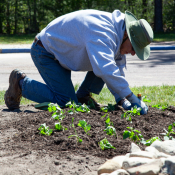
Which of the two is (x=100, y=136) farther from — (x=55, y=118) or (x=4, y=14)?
(x=4, y=14)

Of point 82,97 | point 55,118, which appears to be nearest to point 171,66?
point 82,97

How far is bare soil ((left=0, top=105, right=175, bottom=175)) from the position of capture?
208 centimetres

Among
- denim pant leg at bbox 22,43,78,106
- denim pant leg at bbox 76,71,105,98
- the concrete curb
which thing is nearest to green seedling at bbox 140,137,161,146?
denim pant leg at bbox 22,43,78,106

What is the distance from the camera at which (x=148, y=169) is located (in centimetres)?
168

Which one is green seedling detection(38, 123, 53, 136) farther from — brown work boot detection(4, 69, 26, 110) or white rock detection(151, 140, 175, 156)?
brown work boot detection(4, 69, 26, 110)

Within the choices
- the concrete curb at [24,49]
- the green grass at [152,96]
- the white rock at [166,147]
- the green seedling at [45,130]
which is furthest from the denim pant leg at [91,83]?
the concrete curb at [24,49]

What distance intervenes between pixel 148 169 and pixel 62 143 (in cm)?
96

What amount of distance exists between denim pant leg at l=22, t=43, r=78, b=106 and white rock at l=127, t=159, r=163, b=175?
1967 mm

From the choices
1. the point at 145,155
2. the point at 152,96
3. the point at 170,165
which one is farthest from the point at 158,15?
the point at 170,165

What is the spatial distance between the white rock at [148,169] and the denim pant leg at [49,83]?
197 cm

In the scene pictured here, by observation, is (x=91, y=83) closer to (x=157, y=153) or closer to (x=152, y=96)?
Result: (x=152, y=96)

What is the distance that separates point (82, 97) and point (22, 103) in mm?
961

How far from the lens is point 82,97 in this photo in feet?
13.3

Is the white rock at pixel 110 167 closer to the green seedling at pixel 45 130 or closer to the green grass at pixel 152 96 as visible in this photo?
the green seedling at pixel 45 130
